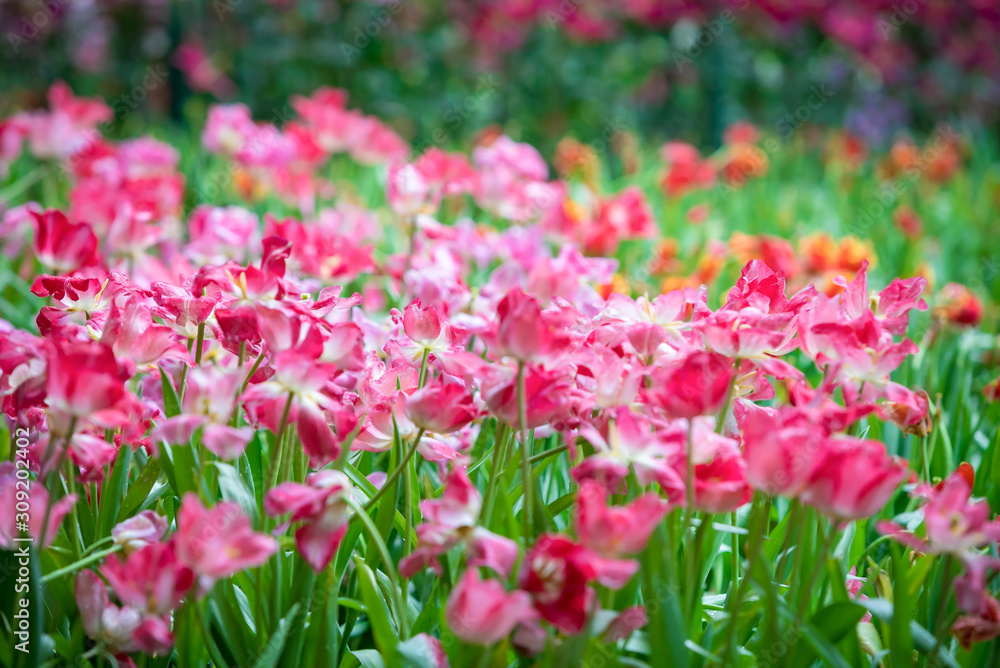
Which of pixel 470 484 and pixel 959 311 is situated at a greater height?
pixel 470 484

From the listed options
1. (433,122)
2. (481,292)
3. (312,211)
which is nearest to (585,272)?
(481,292)

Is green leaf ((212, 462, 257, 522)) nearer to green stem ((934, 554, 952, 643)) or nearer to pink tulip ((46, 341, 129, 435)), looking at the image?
pink tulip ((46, 341, 129, 435))

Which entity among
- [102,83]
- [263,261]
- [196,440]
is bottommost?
[102,83]

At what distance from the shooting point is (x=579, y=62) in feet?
14.7

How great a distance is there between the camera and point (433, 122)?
15.0 feet

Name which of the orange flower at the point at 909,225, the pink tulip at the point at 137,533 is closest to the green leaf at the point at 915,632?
the pink tulip at the point at 137,533

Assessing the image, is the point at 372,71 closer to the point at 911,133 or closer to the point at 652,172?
the point at 652,172

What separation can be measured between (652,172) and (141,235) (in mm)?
2261

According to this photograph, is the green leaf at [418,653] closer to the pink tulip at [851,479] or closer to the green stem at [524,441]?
the green stem at [524,441]

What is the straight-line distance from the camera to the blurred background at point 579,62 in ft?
14.7

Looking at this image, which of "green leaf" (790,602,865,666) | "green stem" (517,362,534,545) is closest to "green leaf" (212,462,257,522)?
"green stem" (517,362,534,545)

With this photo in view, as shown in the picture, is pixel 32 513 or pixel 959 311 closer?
pixel 32 513

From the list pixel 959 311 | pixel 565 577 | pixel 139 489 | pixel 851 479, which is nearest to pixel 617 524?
pixel 565 577

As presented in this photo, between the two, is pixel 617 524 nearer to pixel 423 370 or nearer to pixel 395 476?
pixel 395 476
